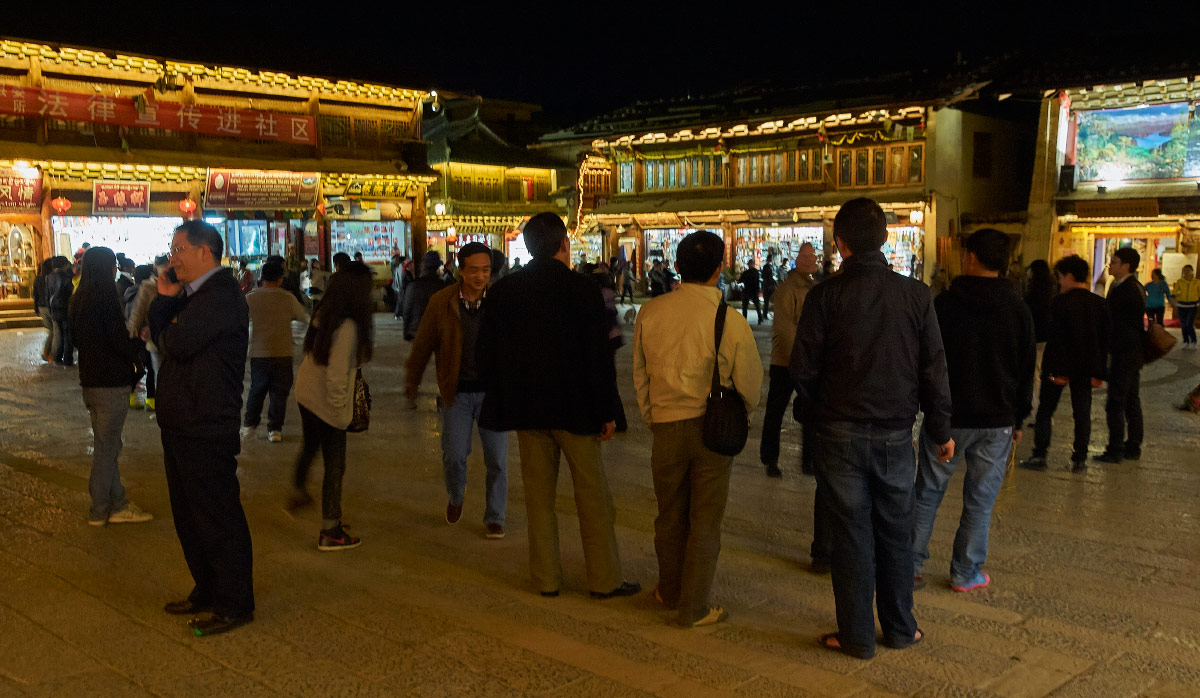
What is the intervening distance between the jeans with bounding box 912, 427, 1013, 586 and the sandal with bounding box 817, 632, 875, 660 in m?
0.75

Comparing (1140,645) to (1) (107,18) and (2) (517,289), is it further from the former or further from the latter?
(1) (107,18)

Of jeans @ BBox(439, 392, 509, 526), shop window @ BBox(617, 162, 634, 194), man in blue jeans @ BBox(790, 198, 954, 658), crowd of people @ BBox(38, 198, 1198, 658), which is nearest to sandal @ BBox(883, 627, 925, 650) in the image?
crowd of people @ BBox(38, 198, 1198, 658)

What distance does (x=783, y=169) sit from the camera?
28.5m

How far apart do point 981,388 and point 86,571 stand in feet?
15.5

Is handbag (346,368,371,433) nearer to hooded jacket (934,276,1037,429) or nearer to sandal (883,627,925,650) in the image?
sandal (883,627,925,650)

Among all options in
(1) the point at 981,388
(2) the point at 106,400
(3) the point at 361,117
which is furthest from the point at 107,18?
(1) the point at 981,388

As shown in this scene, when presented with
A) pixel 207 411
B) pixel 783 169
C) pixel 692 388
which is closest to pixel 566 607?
pixel 692 388

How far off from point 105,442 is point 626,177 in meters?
28.1

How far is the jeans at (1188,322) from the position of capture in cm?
1659

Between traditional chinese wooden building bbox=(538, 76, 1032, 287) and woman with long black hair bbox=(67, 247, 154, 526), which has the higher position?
traditional chinese wooden building bbox=(538, 76, 1032, 287)

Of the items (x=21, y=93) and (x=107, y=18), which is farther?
(x=107, y=18)

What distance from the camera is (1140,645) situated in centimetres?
386

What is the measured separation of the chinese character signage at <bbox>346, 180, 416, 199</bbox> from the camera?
26.8 m

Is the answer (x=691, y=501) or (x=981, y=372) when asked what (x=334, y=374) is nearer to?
(x=691, y=501)
